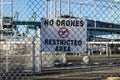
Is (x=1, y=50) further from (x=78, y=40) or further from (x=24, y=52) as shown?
(x=78, y=40)

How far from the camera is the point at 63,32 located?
8062mm

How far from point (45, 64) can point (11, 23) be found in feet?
45.3

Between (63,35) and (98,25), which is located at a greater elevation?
(98,25)

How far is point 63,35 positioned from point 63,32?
68mm

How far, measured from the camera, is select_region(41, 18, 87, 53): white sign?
7961mm

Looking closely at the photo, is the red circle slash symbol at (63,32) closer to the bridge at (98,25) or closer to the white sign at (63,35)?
the white sign at (63,35)

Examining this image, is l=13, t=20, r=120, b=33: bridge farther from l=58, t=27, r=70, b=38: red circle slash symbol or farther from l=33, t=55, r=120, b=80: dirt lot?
l=33, t=55, r=120, b=80: dirt lot

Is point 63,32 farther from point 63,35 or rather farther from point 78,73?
point 78,73

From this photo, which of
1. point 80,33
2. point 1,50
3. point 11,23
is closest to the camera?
point 80,33

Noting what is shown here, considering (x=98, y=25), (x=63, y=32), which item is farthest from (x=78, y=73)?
(x=63, y=32)

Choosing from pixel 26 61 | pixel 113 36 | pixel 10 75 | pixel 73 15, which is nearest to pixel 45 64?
pixel 26 61

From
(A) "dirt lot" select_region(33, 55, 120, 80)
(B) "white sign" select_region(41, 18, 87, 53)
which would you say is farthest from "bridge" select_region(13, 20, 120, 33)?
(A) "dirt lot" select_region(33, 55, 120, 80)

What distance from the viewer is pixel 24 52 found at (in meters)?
18.5

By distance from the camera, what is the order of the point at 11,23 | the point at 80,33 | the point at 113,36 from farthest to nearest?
the point at 113,36, the point at 11,23, the point at 80,33
